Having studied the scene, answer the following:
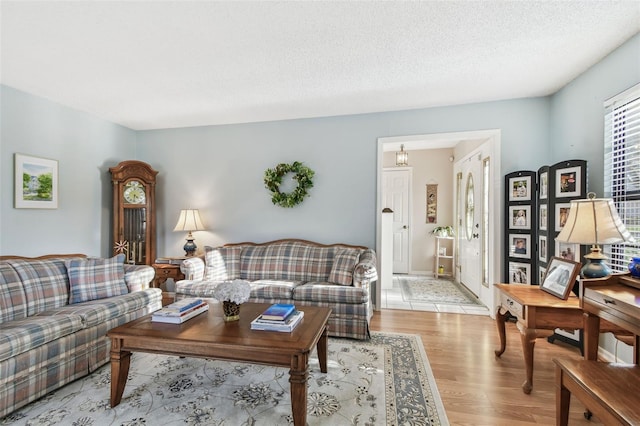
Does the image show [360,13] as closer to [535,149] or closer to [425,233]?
[535,149]

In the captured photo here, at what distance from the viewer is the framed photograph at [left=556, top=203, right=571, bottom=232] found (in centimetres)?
262

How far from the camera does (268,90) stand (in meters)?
3.08

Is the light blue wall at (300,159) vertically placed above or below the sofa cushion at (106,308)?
above

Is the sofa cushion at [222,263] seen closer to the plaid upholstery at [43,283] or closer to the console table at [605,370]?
the plaid upholstery at [43,283]

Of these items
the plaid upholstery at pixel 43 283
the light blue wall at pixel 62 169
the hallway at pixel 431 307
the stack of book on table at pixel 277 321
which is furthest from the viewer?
the hallway at pixel 431 307

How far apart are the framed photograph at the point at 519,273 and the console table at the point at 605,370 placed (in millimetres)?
1295

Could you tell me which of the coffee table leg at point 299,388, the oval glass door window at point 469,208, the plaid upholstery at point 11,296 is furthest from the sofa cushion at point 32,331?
the oval glass door window at point 469,208

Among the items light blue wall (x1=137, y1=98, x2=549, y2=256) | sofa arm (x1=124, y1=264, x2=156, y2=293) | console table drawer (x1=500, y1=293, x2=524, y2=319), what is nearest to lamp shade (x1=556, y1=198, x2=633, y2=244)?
console table drawer (x1=500, y1=293, x2=524, y2=319)

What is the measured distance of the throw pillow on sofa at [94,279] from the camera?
2521 mm

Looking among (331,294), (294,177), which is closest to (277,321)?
(331,294)

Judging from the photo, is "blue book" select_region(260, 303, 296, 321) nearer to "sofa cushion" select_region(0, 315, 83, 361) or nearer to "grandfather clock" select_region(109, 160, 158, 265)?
"sofa cushion" select_region(0, 315, 83, 361)

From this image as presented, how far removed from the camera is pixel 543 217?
9.55ft

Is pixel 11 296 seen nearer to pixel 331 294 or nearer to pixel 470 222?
pixel 331 294

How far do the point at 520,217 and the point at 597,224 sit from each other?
1310 millimetres
